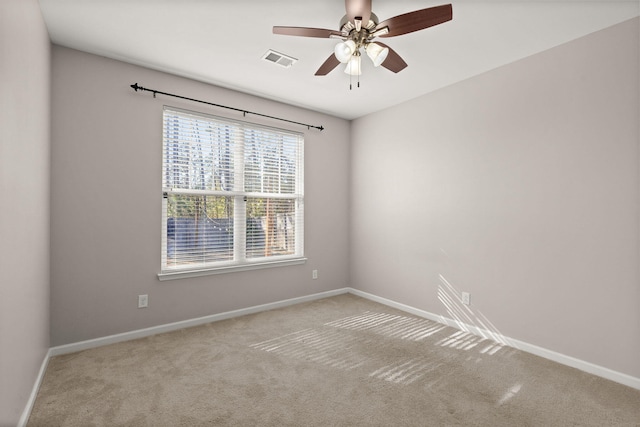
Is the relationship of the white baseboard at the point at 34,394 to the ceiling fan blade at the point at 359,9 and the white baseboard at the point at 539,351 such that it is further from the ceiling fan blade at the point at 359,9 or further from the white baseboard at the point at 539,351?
the white baseboard at the point at 539,351

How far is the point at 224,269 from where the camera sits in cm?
350

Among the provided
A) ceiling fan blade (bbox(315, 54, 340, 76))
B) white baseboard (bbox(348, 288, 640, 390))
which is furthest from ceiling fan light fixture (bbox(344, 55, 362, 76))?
white baseboard (bbox(348, 288, 640, 390))

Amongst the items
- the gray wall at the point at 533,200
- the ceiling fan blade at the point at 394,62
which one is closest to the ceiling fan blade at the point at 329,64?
the ceiling fan blade at the point at 394,62

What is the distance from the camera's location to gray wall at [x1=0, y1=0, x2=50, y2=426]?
146cm

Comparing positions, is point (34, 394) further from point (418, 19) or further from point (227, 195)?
point (418, 19)

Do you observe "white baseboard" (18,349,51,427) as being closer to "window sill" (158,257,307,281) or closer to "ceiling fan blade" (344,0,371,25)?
"window sill" (158,257,307,281)

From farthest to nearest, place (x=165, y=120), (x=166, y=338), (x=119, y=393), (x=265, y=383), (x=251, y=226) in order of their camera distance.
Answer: (x=251, y=226), (x=165, y=120), (x=166, y=338), (x=265, y=383), (x=119, y=393)

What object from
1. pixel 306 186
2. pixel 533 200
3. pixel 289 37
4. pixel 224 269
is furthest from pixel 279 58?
pixel 533 200

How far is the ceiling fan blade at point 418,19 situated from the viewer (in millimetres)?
1695

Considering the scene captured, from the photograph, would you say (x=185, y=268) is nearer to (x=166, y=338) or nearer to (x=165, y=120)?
(x=166, y=338)

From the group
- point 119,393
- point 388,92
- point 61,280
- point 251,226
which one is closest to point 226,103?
point 251,226

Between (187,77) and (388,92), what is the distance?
2.24 m

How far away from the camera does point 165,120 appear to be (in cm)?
317

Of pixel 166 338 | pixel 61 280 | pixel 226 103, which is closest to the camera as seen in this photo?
pixel 61 280
